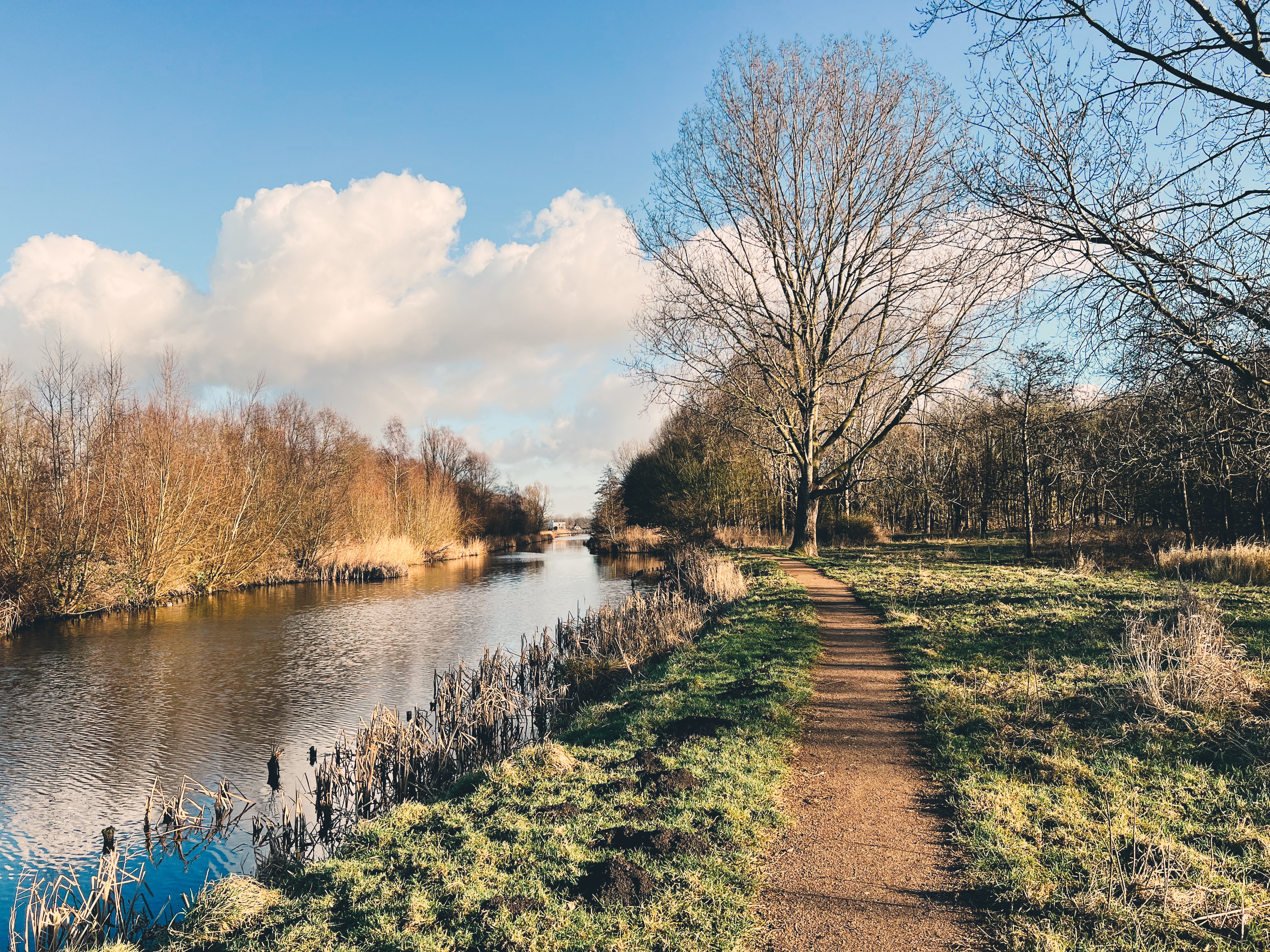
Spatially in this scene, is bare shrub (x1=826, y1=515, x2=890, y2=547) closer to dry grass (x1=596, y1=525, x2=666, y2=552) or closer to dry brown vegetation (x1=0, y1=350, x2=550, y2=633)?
dry grass (x1=596, y1=525, x2=666, y2=552)

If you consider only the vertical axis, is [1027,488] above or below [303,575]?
above

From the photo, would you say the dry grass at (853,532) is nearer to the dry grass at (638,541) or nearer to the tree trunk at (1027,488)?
A: the tree trunk at (1027,488)

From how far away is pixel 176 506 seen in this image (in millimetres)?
22172

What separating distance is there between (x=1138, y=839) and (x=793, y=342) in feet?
58.4

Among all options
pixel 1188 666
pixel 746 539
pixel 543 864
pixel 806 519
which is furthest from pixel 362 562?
pixel 1188 666

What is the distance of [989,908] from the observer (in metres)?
3.50

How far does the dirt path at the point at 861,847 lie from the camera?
3.38 meters

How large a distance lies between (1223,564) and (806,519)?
10.1 meters

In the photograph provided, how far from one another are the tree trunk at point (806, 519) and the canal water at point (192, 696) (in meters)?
6.03

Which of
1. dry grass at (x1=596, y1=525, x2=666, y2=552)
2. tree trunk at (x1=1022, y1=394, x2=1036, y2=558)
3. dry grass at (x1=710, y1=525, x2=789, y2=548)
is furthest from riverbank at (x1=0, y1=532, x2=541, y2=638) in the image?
tree trunk at (x1=1022, y1=394, x2=1036, y2=558)

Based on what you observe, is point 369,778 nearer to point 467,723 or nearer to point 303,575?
point 467,723

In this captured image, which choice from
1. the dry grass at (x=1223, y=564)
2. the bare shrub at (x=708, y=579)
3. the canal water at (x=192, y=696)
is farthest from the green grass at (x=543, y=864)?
the dry grass at (x=1223, y=564)

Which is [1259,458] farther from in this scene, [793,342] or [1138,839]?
[793,342]

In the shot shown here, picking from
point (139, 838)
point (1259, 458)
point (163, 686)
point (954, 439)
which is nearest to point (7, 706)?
point (163, 686)
